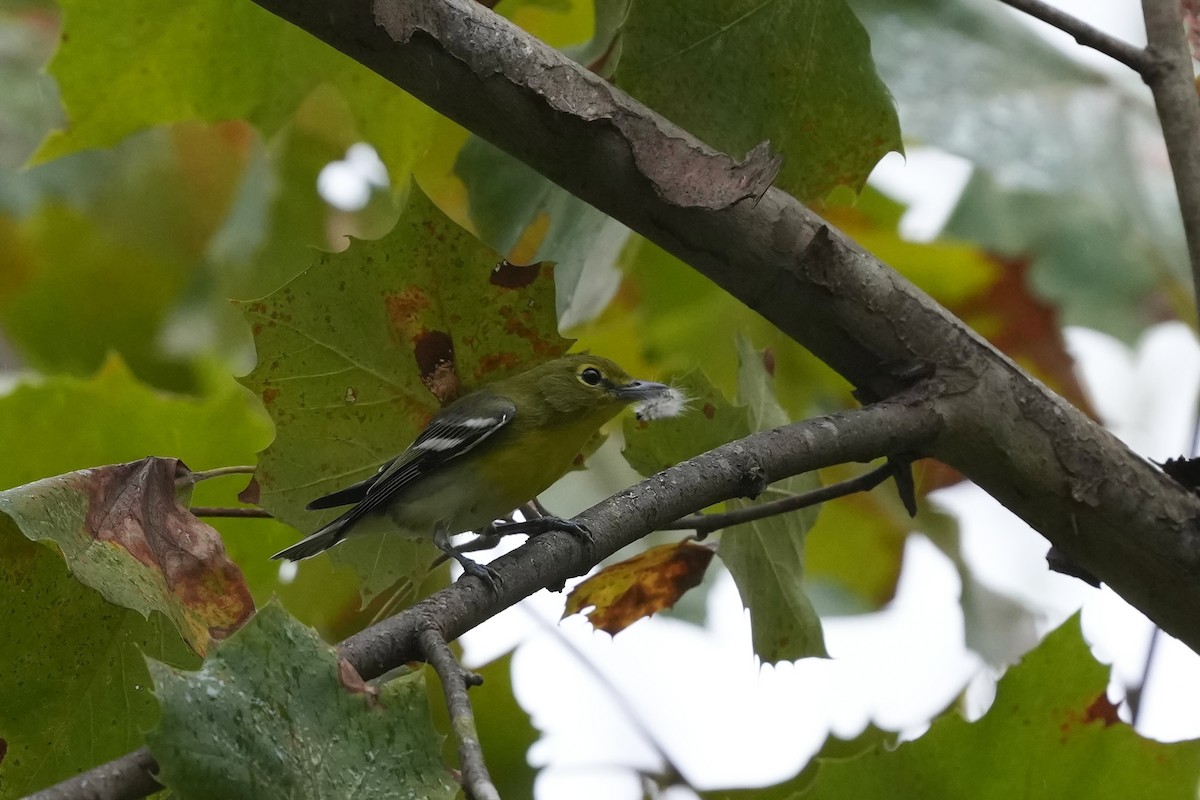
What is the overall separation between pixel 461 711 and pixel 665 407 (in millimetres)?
1463

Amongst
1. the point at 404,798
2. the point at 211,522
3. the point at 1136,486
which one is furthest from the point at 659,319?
the point at 404,798

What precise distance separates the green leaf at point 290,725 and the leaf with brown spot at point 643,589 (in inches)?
44.7

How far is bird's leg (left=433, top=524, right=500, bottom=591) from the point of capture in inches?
73.2

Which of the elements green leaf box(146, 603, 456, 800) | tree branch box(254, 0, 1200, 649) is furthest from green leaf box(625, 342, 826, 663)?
green leaf box(146, 603, 456, 800)

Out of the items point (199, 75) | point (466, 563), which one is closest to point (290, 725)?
point (466, 563)

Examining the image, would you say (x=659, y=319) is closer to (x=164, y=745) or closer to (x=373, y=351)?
(x=373, y=351)

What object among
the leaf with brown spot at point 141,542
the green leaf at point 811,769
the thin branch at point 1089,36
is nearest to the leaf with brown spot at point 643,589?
the green leaf at point 811,769

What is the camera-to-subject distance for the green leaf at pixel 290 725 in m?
1.55

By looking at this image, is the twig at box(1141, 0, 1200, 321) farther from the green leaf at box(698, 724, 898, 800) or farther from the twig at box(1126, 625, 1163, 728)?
the green leaf at box(698, 724, 898, 800)

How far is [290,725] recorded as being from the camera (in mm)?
1606

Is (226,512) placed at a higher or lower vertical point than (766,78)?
lower

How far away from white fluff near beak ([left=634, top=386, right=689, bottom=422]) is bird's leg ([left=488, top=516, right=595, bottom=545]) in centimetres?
32

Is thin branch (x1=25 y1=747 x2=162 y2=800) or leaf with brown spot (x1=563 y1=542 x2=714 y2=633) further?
leaf with brown spot (x1=563 y1=542 x2=714 y2=633)

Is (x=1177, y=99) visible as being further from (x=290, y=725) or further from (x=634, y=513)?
(x=290, y=725)
